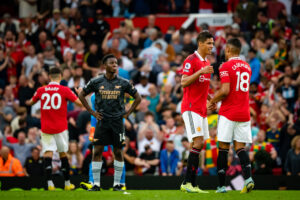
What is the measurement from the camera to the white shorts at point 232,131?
10609 mm

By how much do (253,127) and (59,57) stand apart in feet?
25.7

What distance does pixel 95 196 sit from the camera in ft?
32.9

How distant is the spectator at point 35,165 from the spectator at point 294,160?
6365 millimetres

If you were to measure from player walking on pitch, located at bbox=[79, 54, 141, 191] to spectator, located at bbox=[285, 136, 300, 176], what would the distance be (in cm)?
578

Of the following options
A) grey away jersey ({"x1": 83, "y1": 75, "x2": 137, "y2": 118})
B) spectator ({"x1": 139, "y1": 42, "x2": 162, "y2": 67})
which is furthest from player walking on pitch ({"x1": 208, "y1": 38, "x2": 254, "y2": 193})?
spectator ({"x1": 139, "y1": 42, "x2": 162, "y2": 67})

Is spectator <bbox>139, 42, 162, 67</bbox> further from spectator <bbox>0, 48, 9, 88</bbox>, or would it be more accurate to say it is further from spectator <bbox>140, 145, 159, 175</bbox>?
spectator <bbox>0, 48, 9, 88</bbox>

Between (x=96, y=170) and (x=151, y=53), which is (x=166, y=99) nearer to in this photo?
(x=151, y=53)

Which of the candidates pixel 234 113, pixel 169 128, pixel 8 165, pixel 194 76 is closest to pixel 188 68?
pixel 194 76

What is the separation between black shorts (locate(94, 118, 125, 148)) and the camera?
11078 mm

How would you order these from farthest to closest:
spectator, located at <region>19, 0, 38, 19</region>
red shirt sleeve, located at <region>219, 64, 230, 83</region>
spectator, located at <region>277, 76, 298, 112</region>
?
spectator, located at <region>19, 0, 38, 19</region> → spectator, located at <region>277, 76, 298, 112</region> → red shirt sleeve, located at <region>219, 64, 230, 83</region>

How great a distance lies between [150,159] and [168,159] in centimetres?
66

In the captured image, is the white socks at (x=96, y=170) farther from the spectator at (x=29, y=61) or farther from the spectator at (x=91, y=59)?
the spectator at (x=29, y=61)

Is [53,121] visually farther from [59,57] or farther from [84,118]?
[59,57]

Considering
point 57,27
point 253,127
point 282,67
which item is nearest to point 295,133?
point 253,127
